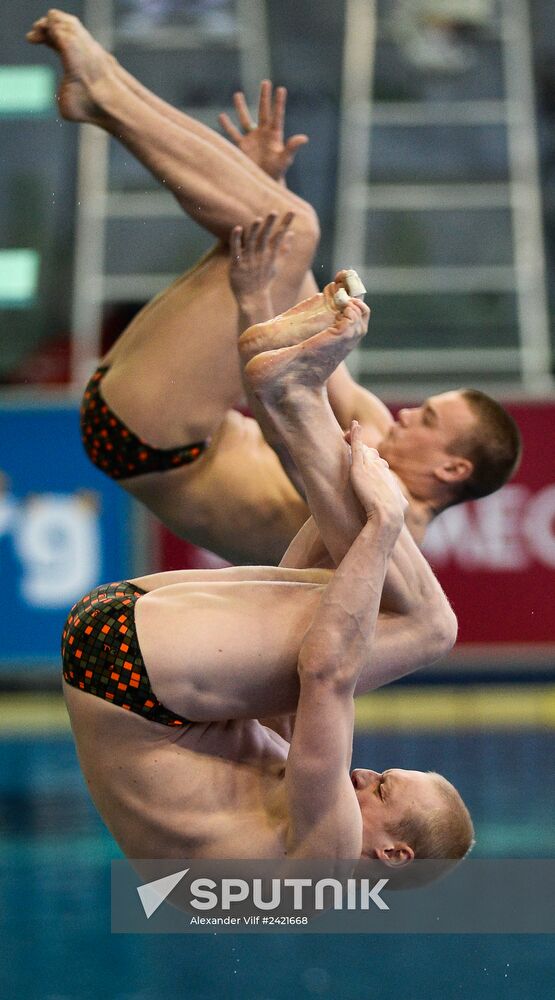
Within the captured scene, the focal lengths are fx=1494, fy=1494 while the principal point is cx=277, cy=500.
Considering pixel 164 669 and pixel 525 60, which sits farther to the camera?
pixel 525 60

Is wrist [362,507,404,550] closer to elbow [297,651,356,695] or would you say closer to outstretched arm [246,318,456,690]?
outstretched arm [246,318,456,690]

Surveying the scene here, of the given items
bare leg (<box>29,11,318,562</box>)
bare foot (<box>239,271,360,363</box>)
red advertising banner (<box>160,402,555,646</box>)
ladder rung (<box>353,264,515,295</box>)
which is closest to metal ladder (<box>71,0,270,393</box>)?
ladder rung (<box>353,264,515,295</box>)

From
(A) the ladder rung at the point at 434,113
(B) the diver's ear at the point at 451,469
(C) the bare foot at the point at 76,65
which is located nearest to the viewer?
(C) the bare foot at the point at 76,65

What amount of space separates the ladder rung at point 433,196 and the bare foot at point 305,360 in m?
4.82

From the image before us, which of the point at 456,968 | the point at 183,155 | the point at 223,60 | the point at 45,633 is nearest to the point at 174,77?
the point at 223,60

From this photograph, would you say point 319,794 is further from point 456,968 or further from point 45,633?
point 45,633

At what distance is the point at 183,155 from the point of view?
3494 millimetres

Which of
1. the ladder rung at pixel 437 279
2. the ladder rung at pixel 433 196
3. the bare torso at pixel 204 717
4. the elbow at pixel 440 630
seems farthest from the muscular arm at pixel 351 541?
the ladder rung at pixel 433 196

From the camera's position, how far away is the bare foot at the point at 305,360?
100 inches

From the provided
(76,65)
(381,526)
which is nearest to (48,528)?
(76,65)

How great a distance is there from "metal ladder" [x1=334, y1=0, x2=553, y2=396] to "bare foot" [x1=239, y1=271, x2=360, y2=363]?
4401mm

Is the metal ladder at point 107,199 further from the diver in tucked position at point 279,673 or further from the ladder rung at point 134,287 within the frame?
the diver in tucked position at point 279,673

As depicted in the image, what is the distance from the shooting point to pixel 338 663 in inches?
102

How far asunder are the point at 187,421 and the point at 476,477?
28.6 inches
